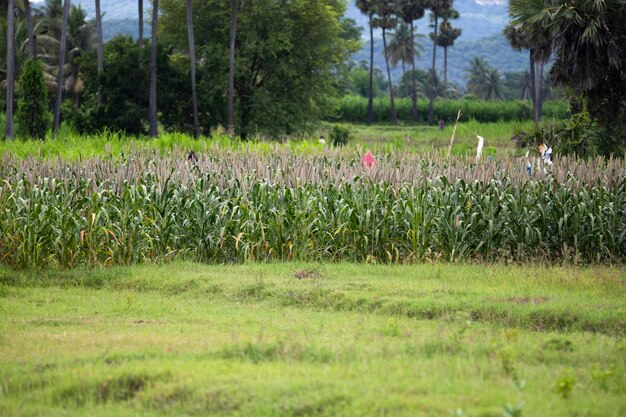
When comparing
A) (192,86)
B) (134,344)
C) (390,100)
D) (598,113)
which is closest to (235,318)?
(134,344)

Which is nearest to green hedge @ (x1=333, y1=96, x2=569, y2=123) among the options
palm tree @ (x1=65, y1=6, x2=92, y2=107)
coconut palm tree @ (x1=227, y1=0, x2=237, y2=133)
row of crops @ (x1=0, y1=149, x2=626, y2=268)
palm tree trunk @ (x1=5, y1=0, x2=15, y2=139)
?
palm tree @ (x1=65, y1=6, x2=92, y2=107)

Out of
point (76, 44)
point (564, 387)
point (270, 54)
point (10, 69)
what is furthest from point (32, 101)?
point (564, 387)

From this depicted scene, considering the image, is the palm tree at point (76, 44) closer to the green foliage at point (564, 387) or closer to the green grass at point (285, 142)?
the green grass at point (285, 142)

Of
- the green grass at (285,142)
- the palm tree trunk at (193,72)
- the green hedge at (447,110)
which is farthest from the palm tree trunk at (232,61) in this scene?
the green hedge at (447,110)

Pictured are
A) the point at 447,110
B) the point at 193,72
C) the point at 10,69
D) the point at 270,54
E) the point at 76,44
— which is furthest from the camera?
the point at 447,110

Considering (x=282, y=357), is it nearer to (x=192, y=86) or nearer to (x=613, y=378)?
(x=613, y=378)

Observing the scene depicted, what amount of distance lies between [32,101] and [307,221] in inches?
1176

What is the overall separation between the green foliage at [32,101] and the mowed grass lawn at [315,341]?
30.0 meters

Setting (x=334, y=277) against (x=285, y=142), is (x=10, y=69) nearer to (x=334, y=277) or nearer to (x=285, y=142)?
(x=285, y=142)

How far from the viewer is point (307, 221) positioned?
50.8 feet

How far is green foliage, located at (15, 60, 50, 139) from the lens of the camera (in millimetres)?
42625

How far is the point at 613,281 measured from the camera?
12742 mm

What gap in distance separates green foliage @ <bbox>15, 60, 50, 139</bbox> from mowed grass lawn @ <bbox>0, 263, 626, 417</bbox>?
30.0 m

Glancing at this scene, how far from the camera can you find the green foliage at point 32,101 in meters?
42.6
